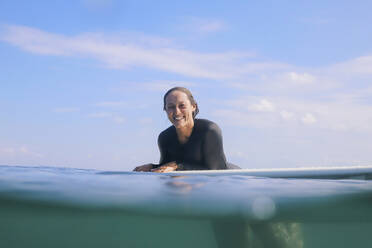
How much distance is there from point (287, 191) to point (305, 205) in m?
0.29

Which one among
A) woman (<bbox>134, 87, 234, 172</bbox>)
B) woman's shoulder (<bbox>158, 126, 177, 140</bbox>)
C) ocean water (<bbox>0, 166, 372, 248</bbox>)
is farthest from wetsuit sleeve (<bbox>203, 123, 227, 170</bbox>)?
ocean water (<bbox>0, 166, 372, 248</bbox>)

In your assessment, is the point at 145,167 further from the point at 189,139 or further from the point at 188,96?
the point at 188,96

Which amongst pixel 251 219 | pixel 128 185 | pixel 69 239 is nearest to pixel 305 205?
pixel 251 219

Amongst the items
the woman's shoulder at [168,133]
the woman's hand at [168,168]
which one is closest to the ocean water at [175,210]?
the woman's hand at [168,168]

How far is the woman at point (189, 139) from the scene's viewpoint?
5719mm

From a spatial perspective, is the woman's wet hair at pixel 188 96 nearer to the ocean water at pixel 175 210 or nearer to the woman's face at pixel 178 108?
the woman's face at pixel 178 108

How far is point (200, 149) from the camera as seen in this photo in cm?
579

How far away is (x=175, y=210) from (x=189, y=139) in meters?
2.31

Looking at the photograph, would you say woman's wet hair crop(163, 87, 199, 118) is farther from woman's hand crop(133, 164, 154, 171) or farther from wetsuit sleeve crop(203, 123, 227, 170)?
woman's hand crop(133, 164, 154, 171)

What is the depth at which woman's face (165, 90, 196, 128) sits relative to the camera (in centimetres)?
569

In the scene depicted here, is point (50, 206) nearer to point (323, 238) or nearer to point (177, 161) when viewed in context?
point (177, 161)

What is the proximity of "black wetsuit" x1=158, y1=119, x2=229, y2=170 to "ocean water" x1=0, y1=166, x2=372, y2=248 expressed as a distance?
1.22 meters

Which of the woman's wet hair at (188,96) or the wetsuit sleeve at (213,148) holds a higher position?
the woman's wet hair at (188,96)

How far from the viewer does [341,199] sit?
353 centimetres
